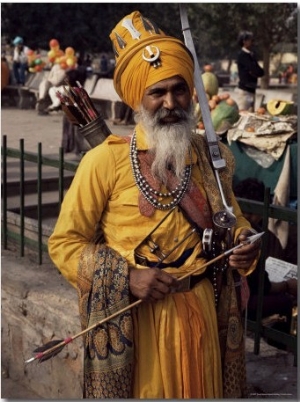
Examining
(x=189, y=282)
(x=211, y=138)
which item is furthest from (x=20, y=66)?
(x=189, y=282)

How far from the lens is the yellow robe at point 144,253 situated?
2.54 metres

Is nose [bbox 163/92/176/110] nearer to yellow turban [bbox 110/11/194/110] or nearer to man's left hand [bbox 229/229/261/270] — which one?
yellow turban [bbox 110/11/194/110]

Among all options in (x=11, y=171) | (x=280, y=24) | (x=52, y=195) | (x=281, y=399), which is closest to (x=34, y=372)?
(x=281, y=399)

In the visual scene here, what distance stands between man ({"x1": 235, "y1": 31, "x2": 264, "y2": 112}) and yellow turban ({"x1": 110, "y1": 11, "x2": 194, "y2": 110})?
9.13 metres

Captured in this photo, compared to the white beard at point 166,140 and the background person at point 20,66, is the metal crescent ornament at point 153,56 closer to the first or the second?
the white beard at point 166,140

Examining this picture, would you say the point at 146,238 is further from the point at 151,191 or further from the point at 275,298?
the point at 275,298

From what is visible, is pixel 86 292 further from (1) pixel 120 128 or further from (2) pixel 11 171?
(1) pixel 120 128

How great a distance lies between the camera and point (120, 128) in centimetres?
1546

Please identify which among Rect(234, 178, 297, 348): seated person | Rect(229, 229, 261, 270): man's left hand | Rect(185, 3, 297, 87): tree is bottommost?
Rect(234, 178, 297, 348): seated person

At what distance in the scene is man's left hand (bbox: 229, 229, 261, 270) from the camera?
2.50 meters

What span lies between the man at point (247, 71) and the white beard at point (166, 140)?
9198 millimetres

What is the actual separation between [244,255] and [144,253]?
14.2 inches

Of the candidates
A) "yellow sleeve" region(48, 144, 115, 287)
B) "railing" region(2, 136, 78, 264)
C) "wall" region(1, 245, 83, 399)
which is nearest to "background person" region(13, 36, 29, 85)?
"railing" region(2, 136, 78, 264)

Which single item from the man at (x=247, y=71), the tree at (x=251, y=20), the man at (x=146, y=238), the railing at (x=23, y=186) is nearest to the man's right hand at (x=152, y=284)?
the man at (x=146, y=238)
